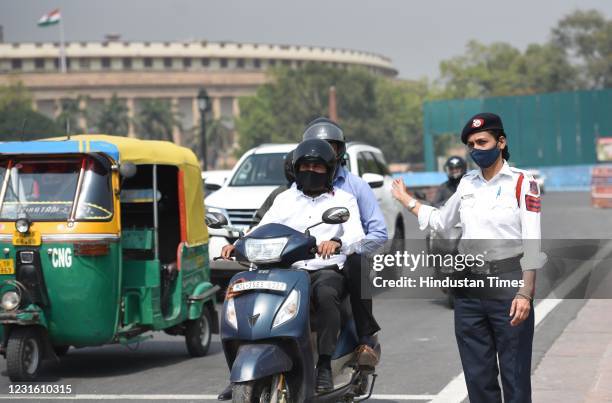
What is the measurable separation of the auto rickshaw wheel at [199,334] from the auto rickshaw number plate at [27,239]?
6.42 feet

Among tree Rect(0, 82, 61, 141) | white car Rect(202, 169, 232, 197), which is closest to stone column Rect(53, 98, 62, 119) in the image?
tree Rect(0, 82, 61, 141)

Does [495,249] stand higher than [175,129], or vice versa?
[175,129]

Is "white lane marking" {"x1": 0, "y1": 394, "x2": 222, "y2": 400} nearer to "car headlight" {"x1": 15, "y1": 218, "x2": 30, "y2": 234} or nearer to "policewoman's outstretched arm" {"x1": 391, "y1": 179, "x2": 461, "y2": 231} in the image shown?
"car headlight" {"x1": 15, "y1": 218, "x2": 30, "y2": 234}

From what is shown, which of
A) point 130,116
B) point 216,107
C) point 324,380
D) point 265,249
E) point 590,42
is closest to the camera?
point 265,249

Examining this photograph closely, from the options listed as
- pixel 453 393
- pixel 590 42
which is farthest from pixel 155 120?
pixel 453 393

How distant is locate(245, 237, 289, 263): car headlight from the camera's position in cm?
630

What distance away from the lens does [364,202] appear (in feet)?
23.7

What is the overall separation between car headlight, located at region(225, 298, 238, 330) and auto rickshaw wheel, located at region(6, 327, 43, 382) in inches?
144

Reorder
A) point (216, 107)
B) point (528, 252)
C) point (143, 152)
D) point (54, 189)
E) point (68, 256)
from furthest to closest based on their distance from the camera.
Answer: point (216, 107) → point (143, 152) → point (54, 189) → point (68, 256) → point (528, 252)

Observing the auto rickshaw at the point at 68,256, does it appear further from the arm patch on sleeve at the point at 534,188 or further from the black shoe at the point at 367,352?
the arm patch on sleeve at the point at 534,188

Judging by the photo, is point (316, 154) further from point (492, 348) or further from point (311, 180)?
point (492, 348)

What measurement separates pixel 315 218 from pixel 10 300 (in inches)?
146

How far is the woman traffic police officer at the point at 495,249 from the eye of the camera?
587 cm

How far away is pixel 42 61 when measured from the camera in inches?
6432
